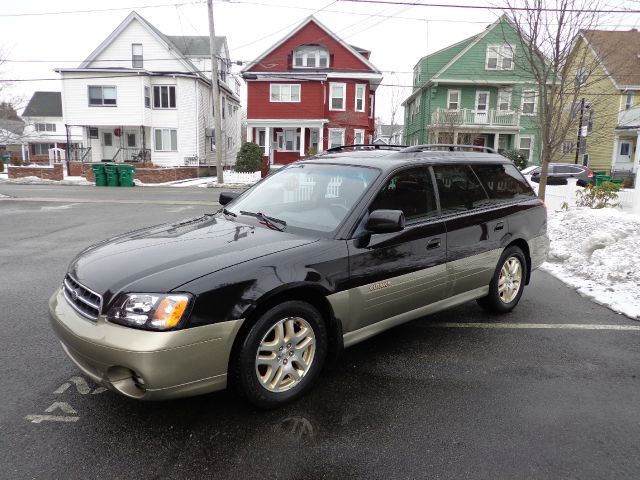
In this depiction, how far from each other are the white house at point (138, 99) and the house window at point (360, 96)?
10933 millimetres

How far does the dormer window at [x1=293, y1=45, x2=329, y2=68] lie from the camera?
3394cm

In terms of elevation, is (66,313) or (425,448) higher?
(66,313)

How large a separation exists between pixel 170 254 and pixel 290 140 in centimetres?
3256

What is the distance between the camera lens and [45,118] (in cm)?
5928

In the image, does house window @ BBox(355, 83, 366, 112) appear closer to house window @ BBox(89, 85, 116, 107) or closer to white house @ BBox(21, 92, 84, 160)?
house window @ BBox(89, 85, 116, 107)

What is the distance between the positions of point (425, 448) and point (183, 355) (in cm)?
153

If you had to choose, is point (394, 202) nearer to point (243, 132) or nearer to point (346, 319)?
point (346, 319)

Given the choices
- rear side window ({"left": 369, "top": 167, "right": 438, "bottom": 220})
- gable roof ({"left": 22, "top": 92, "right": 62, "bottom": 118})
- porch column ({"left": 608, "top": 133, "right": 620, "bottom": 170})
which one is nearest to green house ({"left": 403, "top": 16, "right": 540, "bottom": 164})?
porch column ({"left": 608, "top": 133, "right": 620, "bottom": 170})

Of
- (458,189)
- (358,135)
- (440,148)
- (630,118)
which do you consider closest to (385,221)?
(458,189)

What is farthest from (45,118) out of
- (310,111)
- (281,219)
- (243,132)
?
(281,219)

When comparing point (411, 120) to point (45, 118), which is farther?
point (45, 118)

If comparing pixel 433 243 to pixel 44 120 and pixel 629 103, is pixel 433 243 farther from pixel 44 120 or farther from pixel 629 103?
pixel 44 120

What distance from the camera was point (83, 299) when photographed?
3094 millimetres

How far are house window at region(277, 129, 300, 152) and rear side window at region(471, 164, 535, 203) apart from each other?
30177mm
